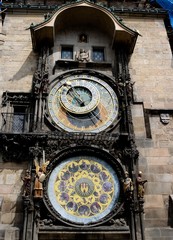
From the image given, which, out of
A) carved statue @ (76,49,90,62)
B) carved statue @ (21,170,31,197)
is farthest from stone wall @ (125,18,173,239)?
carved statue @ (21,170,31,197)

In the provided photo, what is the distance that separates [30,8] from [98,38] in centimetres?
285

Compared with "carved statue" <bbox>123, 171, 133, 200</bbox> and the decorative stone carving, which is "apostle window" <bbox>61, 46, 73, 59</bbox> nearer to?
the decorative stone carving

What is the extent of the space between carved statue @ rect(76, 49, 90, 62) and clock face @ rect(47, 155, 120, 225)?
3.42m

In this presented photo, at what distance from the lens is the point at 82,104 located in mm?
10180

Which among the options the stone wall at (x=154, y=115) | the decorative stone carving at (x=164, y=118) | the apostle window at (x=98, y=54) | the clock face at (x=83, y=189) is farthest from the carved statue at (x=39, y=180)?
the apostle window at (x=98, y=54)

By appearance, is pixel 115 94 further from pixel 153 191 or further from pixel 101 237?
pixel 101 237

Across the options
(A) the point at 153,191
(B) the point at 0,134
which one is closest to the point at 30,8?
(B) the point at 0,134

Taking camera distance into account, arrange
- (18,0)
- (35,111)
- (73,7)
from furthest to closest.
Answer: (18,0)
(73,7)
(35,111)

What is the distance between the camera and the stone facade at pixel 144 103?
8.61 metres

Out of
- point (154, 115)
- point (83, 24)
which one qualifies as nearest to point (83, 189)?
point (154, 115)

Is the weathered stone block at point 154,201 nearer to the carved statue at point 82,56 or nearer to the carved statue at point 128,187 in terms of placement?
the carved statue at point 128,187

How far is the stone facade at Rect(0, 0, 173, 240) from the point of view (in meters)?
8.61

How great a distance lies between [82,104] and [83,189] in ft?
8.46

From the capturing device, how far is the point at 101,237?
8.23m
